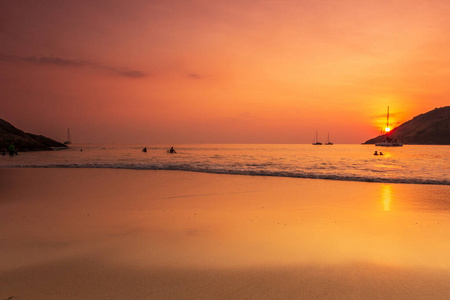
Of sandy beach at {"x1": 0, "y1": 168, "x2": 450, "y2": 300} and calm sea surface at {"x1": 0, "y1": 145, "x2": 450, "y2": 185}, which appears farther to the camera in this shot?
calm sea surface at {"x1": 0, "y1": 145, "x2": 450, "y2": 185}

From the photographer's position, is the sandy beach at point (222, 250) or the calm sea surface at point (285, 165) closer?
the sandy beach at point (222, 250)

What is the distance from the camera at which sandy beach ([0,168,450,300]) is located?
383cm

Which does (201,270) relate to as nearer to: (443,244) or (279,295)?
(279,295)

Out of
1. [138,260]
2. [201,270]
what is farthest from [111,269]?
[201,270]

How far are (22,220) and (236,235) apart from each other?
230 inches

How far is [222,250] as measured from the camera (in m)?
5.28

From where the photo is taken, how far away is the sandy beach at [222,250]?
383 cm

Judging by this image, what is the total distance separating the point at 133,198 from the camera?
1077cm

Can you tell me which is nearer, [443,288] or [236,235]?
[443,288]

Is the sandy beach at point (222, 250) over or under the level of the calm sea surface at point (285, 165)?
under

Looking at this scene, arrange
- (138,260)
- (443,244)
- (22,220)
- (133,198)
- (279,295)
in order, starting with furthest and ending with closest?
(133,198), (22,220), (443,244), (138,260), (279,295)

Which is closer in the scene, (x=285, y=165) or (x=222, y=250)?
(x=222, y=250)

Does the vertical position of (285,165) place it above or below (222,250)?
above

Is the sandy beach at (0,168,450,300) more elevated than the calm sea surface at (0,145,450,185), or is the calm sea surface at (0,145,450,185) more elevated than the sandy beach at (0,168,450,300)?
the calm sea surface at (0,145,450,185)
